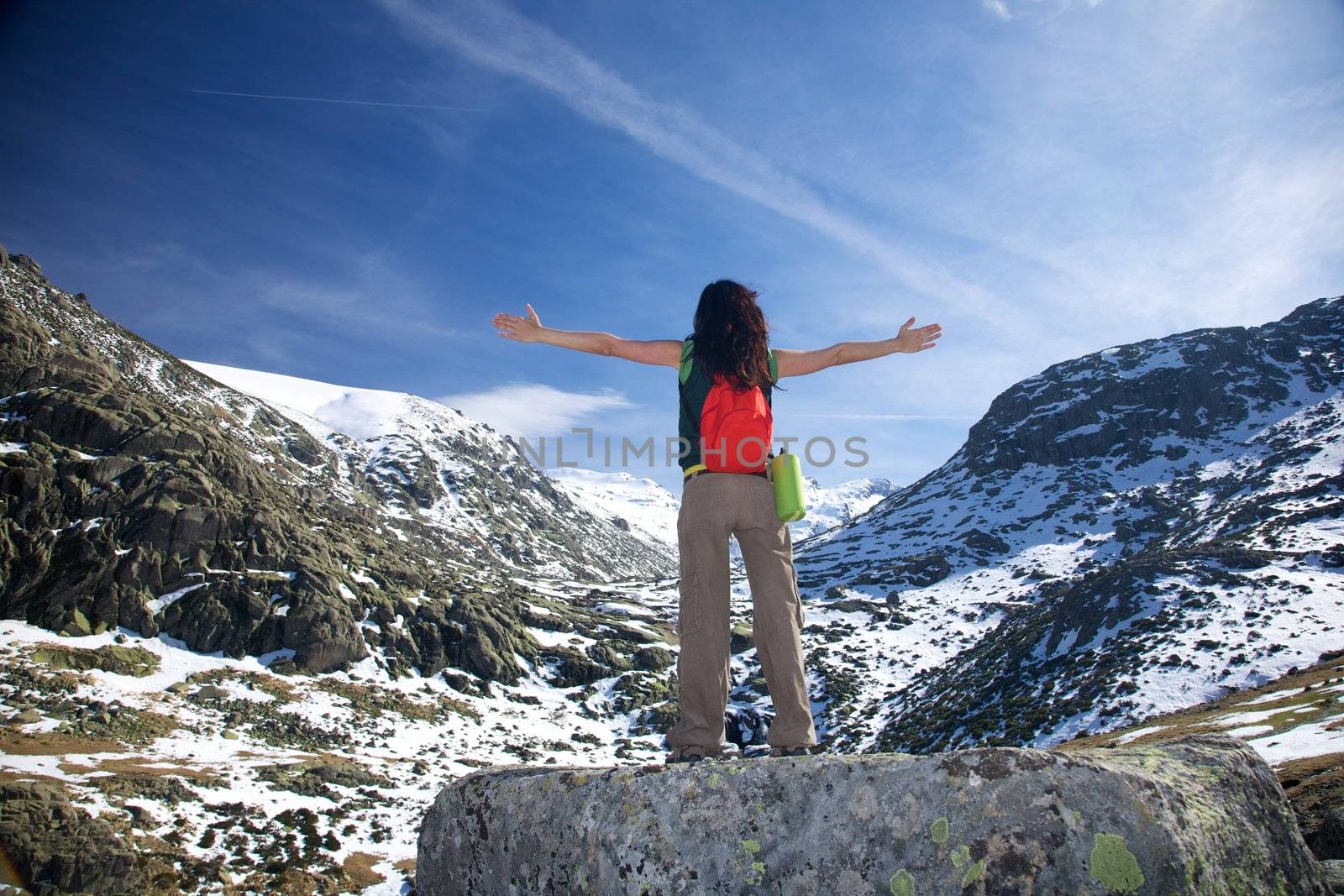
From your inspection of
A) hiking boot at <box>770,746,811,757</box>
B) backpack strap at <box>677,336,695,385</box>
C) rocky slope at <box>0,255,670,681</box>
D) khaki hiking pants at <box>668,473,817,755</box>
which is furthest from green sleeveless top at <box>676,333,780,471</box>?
rocky slope at <box>0,255,670,681</box>

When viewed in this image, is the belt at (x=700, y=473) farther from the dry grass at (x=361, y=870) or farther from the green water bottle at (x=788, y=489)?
the dry grass at (x=361, y=870)

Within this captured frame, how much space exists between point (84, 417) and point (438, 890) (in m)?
113

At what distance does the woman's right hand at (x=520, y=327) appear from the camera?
656 cm

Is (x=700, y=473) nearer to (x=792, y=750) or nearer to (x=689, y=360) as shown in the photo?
(x=689, y=360)

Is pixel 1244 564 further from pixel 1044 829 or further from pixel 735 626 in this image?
pixel 1044 829

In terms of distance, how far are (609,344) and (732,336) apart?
48.1 inches

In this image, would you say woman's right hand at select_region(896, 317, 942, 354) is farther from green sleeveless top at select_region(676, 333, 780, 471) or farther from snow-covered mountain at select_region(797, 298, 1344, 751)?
snow-covered mountain at select_region(797, 298, 1344, 751)

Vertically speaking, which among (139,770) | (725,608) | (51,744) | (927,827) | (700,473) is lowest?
(139,770)

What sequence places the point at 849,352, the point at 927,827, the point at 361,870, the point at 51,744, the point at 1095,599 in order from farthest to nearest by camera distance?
the point at 1095,599, the point at 51,744, the point at 361,870, the point at 849,352, the point at 927,827

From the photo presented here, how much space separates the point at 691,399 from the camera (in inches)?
232

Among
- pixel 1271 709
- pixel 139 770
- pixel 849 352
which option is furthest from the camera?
pixel 139 770

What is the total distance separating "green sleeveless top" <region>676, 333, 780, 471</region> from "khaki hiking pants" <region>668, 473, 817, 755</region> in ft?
1.18

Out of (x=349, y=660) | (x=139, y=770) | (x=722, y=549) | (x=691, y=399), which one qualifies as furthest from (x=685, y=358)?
(x=349, y=660)

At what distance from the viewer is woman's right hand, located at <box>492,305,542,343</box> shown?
656cm
